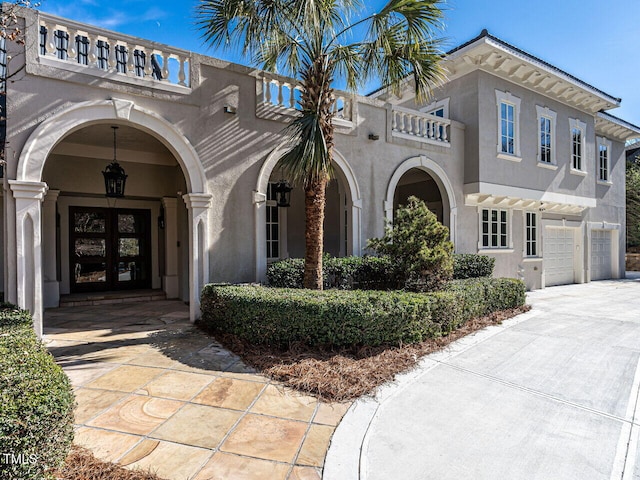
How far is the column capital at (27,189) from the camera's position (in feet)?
18.2

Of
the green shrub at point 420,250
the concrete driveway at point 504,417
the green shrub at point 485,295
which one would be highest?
the green shrub at point 420,250

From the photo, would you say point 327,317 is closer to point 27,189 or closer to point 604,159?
point 27,189

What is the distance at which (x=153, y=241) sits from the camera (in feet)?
37.3

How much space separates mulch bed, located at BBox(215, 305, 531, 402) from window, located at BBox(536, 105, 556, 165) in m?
10.7

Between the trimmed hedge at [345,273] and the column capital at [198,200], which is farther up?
the column capital at [198,200]

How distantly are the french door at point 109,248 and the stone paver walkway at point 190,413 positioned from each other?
508 centimetres

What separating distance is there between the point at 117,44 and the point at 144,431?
6660mm

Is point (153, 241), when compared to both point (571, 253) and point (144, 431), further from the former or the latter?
point (571, 253)

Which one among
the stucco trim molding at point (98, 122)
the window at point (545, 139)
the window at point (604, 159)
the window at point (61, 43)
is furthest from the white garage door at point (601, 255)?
the window at point (61, 43)

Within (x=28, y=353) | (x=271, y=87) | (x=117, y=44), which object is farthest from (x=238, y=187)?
(x=28, y=353)

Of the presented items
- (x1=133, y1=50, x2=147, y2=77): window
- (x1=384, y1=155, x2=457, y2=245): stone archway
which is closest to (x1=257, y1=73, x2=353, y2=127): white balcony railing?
(x1=133, y1=50, x2=147, y2=77): window

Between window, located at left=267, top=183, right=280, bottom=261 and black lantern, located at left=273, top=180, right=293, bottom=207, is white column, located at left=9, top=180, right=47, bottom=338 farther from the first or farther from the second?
window, located at left=267, top=183, right=280, bottom=261

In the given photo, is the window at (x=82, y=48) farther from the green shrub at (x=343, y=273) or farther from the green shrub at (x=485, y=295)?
the green shrub at (x=485, y=295)

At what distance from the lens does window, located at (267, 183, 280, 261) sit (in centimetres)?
1032
